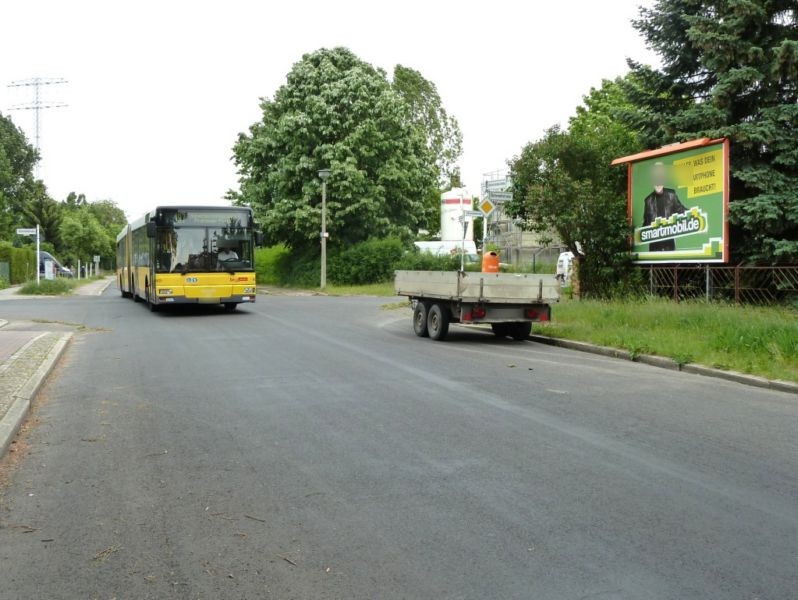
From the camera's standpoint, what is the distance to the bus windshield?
68.2 ft

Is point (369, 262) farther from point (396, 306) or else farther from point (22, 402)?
point (22, 402)

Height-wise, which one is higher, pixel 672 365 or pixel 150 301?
pixel 150 301

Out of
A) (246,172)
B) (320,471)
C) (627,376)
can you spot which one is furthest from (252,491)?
(246,172)

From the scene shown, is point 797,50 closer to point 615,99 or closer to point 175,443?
point 175,443

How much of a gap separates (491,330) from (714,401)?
29.3 feet

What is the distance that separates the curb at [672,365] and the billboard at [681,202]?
4928mm

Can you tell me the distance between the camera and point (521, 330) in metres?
15.5

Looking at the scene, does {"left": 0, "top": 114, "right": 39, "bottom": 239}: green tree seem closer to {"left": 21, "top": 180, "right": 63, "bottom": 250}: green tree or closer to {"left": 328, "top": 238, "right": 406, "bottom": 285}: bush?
{"left": 21, "top": 180, "right": 63, "bottom": 250}: green tree

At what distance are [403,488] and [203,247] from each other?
16888 millimetres

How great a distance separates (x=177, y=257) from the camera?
68.3 ft

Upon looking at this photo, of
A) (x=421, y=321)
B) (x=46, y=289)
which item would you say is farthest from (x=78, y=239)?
(x=421, y=321)

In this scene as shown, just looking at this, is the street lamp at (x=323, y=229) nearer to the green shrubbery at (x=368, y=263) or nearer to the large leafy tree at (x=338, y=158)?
the large leafy tree at (x=338, y=158)

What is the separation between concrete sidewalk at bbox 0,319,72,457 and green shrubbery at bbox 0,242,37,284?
33.1 m

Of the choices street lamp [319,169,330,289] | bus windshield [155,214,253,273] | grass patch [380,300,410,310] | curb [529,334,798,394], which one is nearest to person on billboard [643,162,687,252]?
curb [529,334,798,394]
